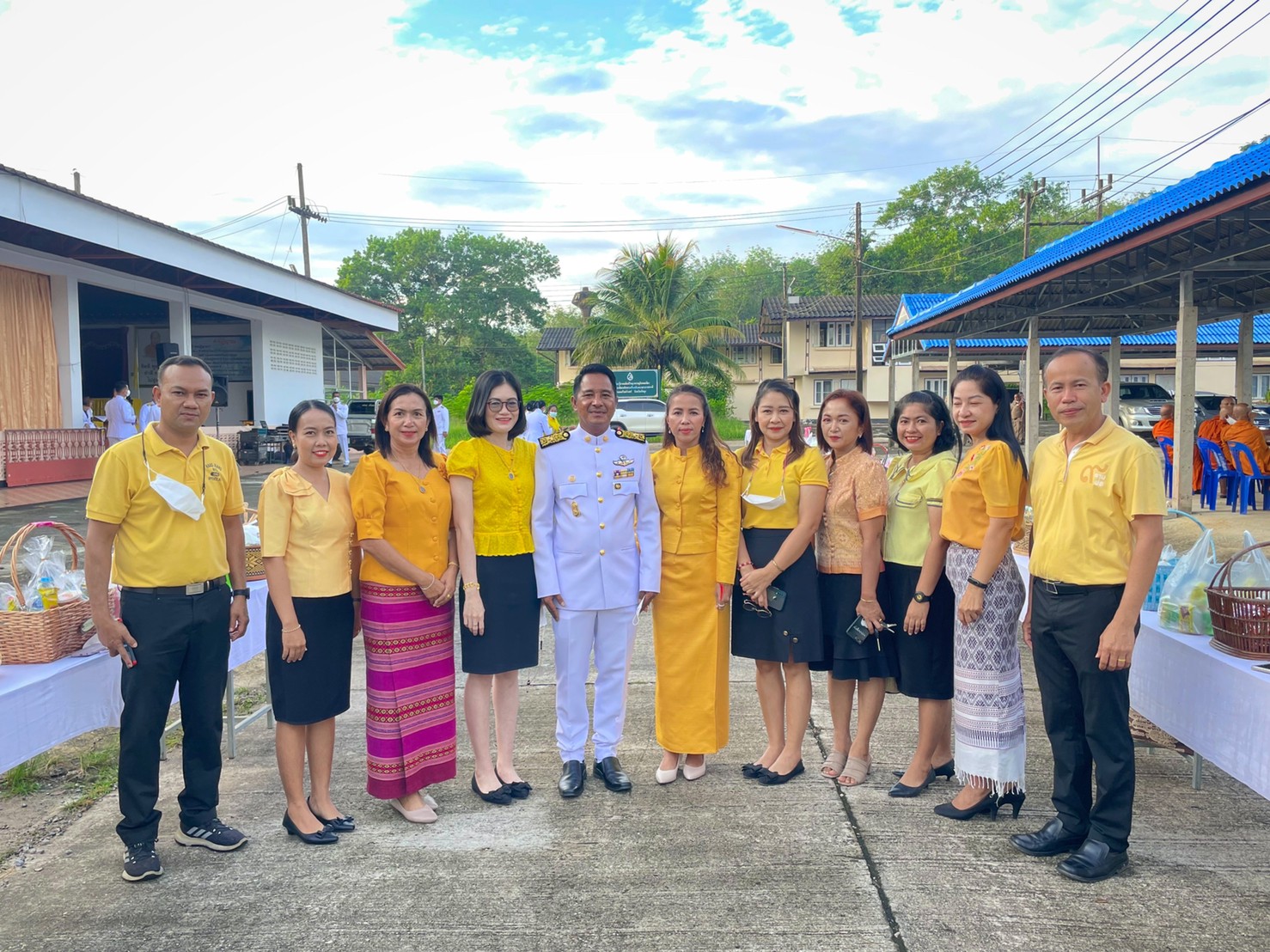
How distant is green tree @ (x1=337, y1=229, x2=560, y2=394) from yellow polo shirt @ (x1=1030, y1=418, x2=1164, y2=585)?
51.8m

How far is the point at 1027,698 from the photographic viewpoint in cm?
486

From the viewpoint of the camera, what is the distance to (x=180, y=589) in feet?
9.90

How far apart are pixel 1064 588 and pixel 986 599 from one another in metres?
0.39

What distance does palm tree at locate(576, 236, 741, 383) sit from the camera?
30703 mm

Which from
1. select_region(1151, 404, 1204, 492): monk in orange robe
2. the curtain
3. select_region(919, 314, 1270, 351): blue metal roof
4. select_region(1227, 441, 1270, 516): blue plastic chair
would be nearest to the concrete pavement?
select_region(1227, 441, 1270, 516): blue plastic chair

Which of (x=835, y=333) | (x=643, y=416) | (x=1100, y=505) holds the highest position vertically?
(x=835, y=333)

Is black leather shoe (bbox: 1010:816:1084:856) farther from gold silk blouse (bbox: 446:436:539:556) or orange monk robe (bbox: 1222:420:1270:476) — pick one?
orange monk robe (bbox: 1222:420:1270:476)

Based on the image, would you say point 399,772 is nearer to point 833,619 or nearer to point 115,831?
point 115,831

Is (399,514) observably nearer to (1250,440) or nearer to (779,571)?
(779,571)

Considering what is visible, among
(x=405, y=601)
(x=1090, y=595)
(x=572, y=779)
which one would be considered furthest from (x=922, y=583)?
(x=405, y=601)

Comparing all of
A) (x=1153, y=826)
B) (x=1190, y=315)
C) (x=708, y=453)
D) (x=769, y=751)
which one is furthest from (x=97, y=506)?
(x=1190, y=315)

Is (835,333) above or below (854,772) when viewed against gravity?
above

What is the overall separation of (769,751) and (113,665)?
2660mm

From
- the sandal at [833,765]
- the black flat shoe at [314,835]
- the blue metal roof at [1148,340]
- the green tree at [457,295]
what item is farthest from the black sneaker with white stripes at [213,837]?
the green tree at [457,295]
